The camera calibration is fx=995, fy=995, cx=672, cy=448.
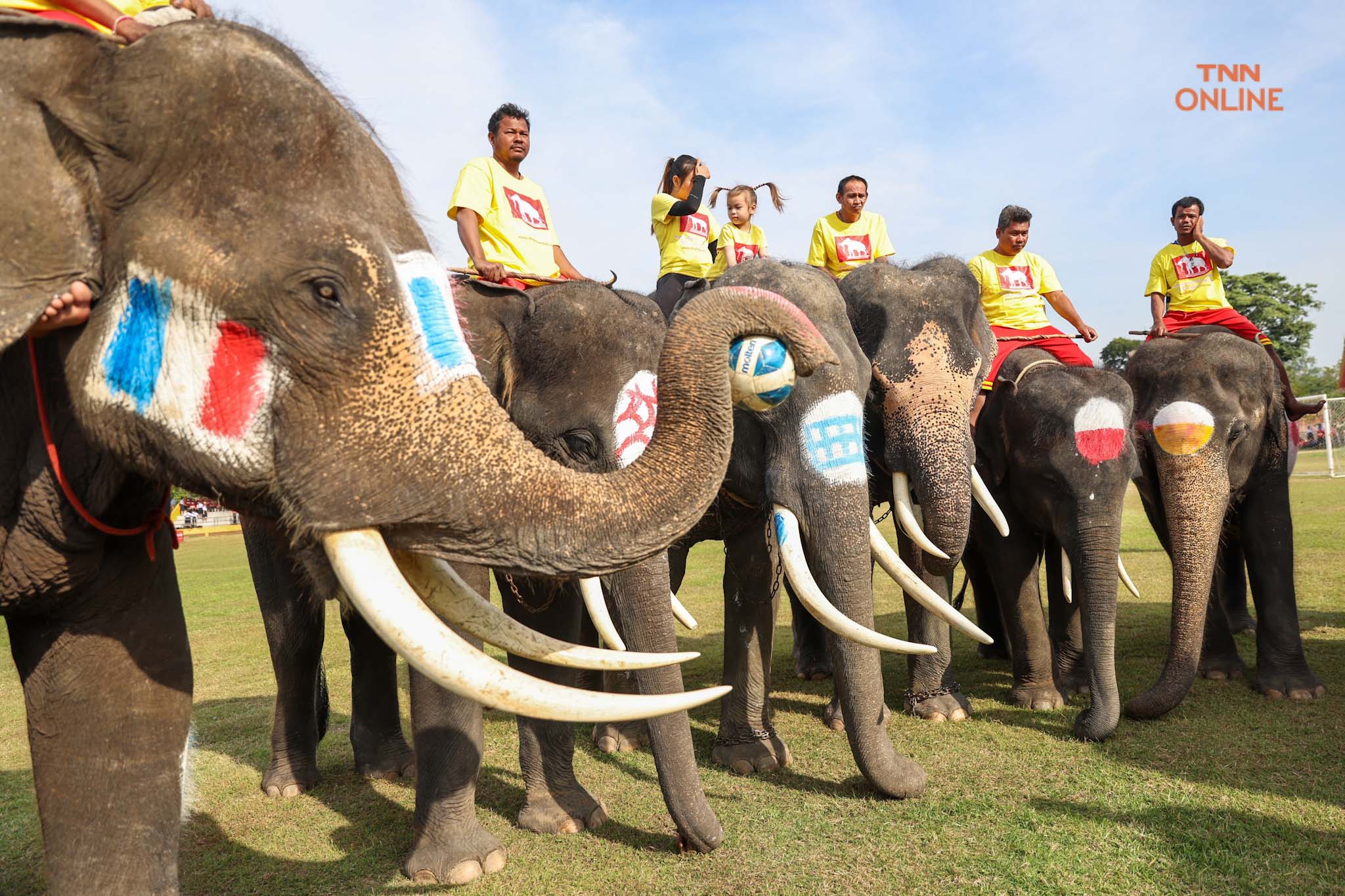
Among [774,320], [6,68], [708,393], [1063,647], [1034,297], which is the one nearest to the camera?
[6,68]

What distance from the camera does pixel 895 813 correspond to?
3.55 m

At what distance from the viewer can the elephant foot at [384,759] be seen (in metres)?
4.47

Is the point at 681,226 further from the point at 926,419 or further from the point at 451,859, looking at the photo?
the point at 451,859

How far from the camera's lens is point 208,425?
1649 mm

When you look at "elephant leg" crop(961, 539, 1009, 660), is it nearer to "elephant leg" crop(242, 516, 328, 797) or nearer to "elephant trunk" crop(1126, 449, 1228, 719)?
"elephant trunk" crop(1126, 449, 1228, 719)

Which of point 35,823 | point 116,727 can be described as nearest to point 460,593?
point 116,727

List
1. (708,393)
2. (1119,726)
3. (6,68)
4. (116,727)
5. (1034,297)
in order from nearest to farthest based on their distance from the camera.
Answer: (6,68), (708,393), (116,727), (1119,726), (1034,297)

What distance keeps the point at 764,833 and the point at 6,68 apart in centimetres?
301

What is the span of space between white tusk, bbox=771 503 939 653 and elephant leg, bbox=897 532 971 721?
1.29m

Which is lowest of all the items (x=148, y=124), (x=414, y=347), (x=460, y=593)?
(x=460, y=593)

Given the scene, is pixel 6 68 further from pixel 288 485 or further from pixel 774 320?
pixel 774 320

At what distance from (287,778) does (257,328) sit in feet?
10.8

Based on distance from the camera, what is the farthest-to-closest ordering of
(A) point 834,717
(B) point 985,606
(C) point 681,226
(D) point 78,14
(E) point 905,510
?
(B) point 985,606, (C) point 681,226, (A) point 834,717, (E) point 905,510, (D) point 78,14

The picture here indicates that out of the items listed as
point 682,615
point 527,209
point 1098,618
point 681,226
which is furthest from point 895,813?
point 681,226
